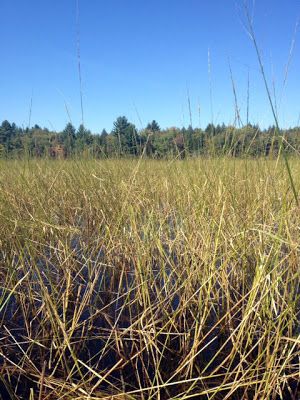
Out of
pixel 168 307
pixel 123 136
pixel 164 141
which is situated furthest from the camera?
pixel 123 136

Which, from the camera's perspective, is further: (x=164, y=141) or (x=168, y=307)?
(x=164, y=141)

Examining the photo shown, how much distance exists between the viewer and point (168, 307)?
1.02m

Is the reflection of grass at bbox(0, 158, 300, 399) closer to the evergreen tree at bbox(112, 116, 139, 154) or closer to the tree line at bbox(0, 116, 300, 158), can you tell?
the tree line at bbox(0, 116, 300, 158)

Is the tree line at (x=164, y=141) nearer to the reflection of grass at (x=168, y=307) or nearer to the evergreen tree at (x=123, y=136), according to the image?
the evergreen tree at (x=123, y=136)

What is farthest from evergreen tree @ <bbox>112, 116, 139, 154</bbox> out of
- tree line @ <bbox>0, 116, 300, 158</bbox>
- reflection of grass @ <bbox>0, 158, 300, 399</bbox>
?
reflection of grass @ <bbox>0, 158, 300, 399</bbox>

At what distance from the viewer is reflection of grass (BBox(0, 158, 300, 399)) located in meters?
0.77

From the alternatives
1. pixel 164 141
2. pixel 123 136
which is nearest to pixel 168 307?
pixel 164 141

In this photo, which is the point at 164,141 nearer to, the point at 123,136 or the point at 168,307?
the point at 123,136

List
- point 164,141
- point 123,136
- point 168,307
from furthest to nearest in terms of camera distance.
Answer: point 123,136, point 164,141, point 168,307

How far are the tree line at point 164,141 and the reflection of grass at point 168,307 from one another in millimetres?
122

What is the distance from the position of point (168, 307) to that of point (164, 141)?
4.80ft

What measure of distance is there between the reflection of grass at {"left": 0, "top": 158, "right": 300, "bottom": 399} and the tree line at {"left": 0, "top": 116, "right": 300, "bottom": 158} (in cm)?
12

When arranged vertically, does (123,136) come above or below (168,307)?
above

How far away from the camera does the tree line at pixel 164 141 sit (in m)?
1.43
